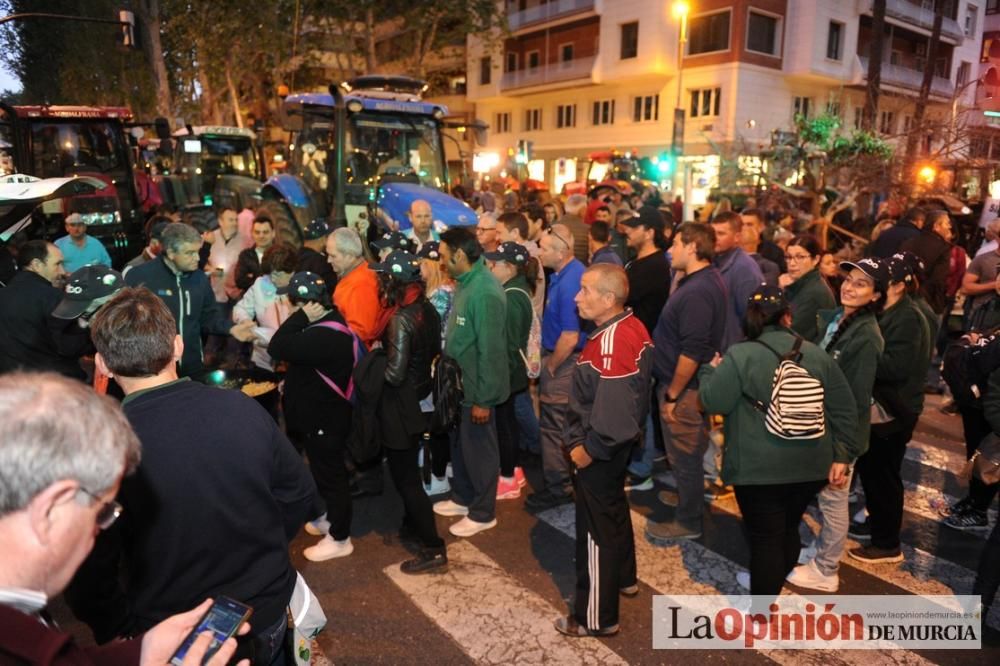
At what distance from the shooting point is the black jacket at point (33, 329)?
163 inches

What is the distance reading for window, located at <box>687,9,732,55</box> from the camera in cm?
3046

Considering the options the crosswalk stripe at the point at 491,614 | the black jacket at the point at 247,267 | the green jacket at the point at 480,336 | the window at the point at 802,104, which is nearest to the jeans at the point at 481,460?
the green jacket at the point at 480,336

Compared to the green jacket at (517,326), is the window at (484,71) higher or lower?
higher

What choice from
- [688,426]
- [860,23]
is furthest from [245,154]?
[860,23]

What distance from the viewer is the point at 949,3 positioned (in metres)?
39.3

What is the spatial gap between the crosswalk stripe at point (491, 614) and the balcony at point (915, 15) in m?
37.6

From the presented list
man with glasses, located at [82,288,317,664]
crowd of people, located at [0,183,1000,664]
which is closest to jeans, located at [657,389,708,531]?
crowd of people, located at [0,183,1000,664]

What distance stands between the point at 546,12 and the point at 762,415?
37.8 meters

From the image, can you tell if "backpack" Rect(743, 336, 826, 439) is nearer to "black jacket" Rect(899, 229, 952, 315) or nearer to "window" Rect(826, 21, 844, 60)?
"black jacket" Rect(899, 229, 952, 315)

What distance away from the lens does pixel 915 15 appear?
36.3 meters

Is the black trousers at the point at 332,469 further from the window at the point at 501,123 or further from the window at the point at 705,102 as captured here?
the window at the point at 501,123

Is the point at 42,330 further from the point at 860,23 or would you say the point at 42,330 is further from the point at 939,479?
the point at 860,23

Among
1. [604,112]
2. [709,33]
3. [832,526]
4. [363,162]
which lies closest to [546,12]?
[604,112]

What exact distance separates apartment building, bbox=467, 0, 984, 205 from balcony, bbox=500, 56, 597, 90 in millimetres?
69
